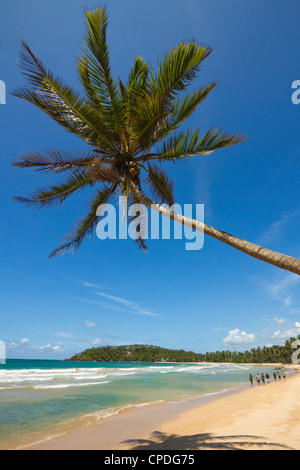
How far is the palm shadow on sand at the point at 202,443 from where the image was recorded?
651 cm

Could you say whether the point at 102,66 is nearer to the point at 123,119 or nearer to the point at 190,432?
the point at 123,119

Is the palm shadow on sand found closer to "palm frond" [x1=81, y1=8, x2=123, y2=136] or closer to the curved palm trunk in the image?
the curved palm trunk

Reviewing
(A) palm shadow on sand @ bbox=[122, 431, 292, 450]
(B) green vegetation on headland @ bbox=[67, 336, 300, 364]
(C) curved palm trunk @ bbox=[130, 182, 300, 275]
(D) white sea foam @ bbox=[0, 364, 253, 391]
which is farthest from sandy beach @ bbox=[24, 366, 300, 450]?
(B) green vegetation on headland @ bbox=[67, 336, 300, 364]

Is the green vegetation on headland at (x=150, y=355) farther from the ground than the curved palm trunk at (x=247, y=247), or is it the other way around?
the curved palm trunk at (x=247, y=247)

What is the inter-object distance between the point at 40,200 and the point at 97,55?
3.65 m

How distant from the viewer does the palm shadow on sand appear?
6508 millimetres

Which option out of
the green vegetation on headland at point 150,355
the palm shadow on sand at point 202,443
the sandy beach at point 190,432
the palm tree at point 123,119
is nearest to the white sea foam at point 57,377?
the sandy beach at point 190,432

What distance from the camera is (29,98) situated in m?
5.39

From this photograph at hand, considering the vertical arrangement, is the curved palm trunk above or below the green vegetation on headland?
above

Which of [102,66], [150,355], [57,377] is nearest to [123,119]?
[102,66]

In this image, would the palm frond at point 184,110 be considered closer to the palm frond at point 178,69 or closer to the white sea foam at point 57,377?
the palm frond at point 178,69

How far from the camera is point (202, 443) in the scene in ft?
23.3
